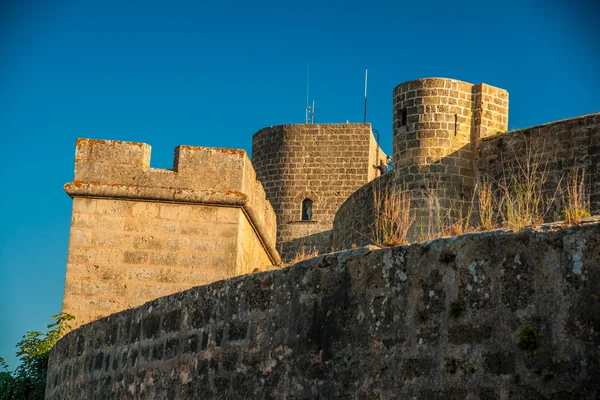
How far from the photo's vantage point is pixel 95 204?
443 inches

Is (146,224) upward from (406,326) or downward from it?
upward

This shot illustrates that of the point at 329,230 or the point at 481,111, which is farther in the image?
the point at 329,230

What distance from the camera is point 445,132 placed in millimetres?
16922

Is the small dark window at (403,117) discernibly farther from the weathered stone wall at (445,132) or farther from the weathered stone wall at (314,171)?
the weathered stone wall at (314,171)

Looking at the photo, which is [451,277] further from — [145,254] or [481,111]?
[481,111]

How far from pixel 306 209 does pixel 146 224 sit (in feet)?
60.0

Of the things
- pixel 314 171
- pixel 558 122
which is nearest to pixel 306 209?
pixel 314 171

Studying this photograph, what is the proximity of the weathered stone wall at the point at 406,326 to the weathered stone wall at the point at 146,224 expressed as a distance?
3.93m

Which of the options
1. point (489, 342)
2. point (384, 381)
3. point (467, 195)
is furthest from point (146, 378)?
point (467, 195)

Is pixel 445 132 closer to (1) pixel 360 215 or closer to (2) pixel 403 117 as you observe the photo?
(2) pixel 403 117

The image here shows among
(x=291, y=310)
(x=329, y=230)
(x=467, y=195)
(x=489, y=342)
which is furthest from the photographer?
(x=329, y=230)

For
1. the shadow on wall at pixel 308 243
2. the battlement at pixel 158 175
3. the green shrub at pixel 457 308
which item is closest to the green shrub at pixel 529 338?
the green shrub at pixel 457 308

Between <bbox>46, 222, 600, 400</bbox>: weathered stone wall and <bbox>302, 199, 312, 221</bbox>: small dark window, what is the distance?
22230 mm

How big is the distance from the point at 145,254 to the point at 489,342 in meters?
6.92
